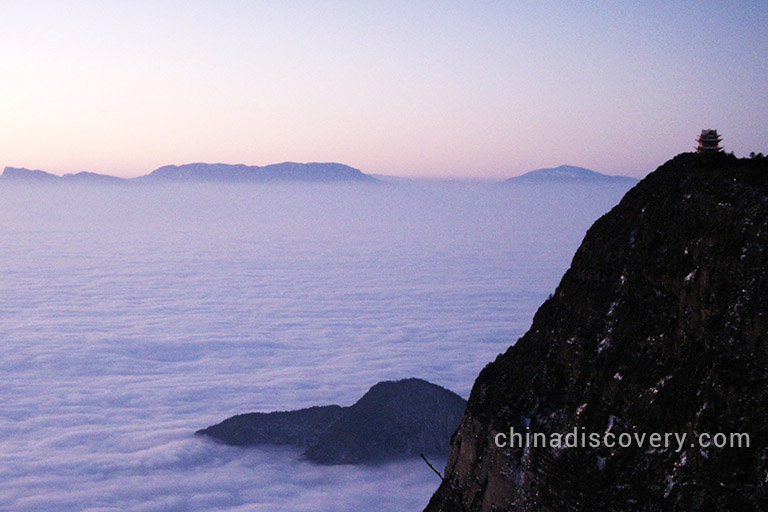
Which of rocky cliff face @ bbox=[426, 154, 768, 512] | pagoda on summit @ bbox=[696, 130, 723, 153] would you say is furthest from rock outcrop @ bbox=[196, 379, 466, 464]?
pagoda on summit @ bbox=[696, 130, 723, 153]

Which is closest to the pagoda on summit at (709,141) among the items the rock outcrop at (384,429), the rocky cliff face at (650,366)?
the rocky cliff face at (650,366)

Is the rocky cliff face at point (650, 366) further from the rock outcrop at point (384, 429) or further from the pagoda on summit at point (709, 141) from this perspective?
the rock outcrop at point (384, 429)

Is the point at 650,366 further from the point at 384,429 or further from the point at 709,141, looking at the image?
the point at 384,429

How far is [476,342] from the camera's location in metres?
68.8

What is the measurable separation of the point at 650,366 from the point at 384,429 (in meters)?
32.2

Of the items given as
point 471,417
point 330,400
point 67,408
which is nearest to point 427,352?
point 330,400

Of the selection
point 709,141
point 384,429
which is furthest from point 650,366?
point 384,429

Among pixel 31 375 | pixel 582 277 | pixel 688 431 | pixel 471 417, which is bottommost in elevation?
pixel 31 375

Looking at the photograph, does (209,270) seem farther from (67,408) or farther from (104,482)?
(104,482)

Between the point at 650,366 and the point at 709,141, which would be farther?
the point at 709,141

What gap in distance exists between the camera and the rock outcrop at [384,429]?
36.9m

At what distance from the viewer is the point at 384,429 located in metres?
38.1

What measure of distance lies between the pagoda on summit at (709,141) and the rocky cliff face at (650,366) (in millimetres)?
208

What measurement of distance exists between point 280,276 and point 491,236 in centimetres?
8093
